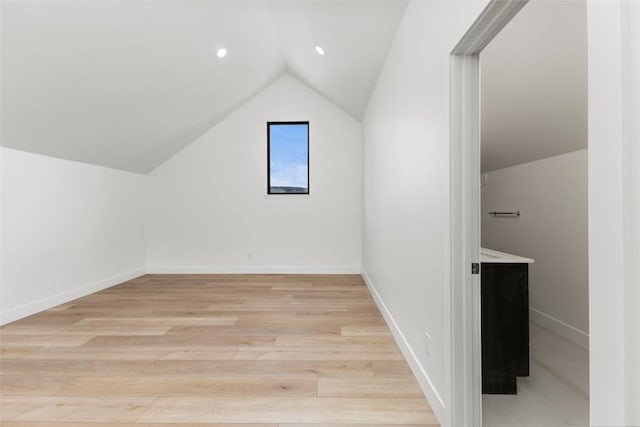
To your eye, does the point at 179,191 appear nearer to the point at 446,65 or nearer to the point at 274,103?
the point at 274,103

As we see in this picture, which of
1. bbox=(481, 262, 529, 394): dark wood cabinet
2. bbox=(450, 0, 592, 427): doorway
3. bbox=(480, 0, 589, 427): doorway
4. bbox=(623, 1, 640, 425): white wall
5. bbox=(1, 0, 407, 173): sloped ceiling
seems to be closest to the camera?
bbox=(623, 1, 640, 425): white wall

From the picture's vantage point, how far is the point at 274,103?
16.9ft

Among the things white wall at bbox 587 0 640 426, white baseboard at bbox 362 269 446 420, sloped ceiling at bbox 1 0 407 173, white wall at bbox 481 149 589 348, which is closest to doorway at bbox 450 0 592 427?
white baseboard at bbox 362 269 446 420

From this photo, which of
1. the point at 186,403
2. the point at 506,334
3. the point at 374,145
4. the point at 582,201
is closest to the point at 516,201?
the point at 582,201

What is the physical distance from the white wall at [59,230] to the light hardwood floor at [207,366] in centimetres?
30

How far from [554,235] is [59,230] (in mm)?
4827

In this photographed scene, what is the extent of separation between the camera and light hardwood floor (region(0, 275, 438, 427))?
1627 mm

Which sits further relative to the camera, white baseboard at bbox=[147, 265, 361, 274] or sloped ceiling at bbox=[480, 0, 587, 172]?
white baseboard at bbox=[147, 265, 361, 274]

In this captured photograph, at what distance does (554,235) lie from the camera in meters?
2.64

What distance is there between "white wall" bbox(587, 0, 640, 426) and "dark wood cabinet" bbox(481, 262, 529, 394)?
1.20 meters

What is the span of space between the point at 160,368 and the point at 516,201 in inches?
133

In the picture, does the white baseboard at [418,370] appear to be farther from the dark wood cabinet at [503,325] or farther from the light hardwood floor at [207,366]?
the dark wood cabinet at [503,325]

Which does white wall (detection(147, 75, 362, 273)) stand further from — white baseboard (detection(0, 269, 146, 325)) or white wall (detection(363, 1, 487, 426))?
white wall (detection(363, 1, 487, 426))

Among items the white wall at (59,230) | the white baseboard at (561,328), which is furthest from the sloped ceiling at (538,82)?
the white wall at (59,230)
